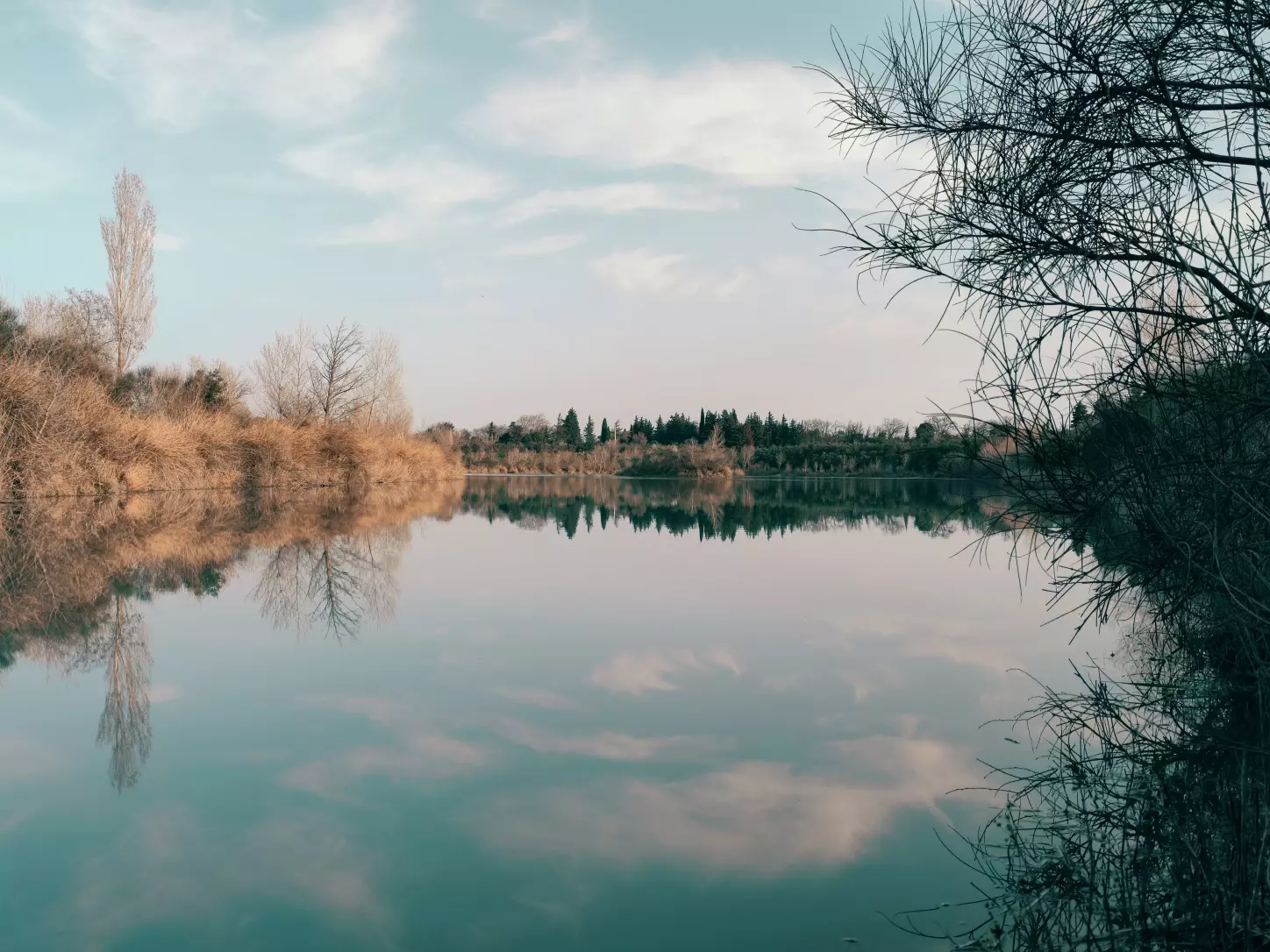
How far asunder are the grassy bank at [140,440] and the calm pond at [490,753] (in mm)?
8648

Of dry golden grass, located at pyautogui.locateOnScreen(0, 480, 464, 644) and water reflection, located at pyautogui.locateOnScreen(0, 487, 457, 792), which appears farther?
dry golden grass, located at pyautogui.locateOnScreen(0, 480, 464, 644)

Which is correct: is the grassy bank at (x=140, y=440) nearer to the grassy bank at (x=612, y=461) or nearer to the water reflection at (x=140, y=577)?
the water reflection at (x=140, y=577)

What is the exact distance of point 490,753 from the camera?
10.9 ft

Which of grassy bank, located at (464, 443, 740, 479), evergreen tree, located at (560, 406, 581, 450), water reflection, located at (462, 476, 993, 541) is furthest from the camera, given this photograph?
evergreen tree, located at (560, 406, 581, 450)

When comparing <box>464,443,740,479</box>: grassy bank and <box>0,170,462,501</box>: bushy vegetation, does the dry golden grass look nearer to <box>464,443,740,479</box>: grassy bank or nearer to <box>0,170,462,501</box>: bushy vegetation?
<box>0,170,462,501</box>: bushy vegetation

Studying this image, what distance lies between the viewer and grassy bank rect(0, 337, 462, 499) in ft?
48.5

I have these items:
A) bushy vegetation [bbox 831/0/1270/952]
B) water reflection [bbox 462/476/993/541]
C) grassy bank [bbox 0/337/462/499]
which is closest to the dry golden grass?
grassy bank [bbox 0/337/462/499]

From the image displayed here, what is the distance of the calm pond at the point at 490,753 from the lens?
2189 millimetres

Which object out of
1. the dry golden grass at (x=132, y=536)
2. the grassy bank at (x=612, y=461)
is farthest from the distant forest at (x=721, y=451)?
the dry golden grass at (x=132, y=536)

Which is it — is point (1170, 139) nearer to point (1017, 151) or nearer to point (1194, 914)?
point (1017, 151)

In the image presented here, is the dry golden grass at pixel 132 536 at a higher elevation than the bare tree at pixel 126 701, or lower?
higher

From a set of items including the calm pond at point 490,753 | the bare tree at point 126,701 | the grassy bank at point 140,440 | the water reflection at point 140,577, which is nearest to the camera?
the calm pond at point 490,753

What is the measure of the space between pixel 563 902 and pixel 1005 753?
201cm

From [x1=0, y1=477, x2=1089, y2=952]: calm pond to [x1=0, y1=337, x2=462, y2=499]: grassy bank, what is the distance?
340 inches
